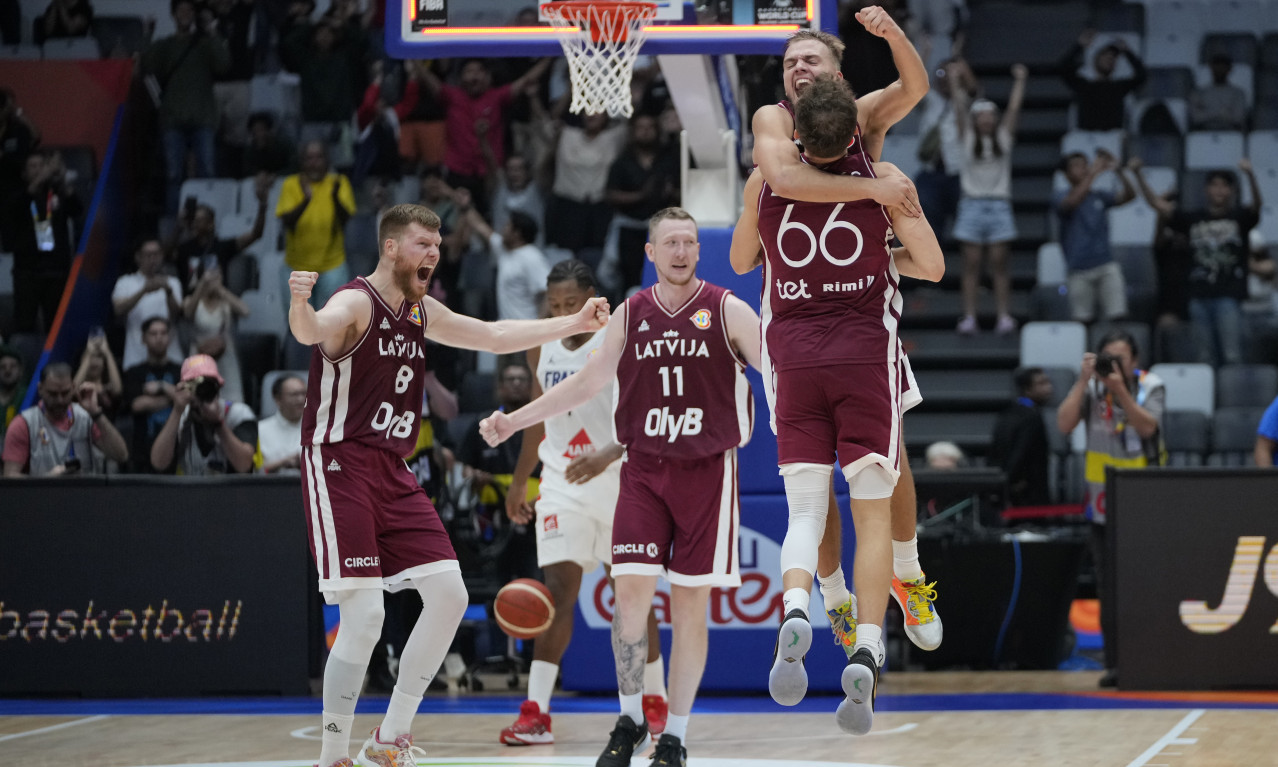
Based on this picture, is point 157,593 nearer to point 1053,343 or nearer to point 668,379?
point 668,379

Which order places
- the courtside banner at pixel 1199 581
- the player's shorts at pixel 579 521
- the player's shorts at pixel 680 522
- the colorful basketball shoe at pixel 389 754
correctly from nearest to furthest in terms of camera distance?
the colorful basketball shoe at pixel 389 754
the player's shorts at pixel 680 522
the player's shorts at pixel 579 521
the courtside banner at pixel 1199 581

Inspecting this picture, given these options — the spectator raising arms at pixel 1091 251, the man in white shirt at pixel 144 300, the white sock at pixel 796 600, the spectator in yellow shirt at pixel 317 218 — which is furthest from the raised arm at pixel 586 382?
the spectator raising arms at pixel 1091 251

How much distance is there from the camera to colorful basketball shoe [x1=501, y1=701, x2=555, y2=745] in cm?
784

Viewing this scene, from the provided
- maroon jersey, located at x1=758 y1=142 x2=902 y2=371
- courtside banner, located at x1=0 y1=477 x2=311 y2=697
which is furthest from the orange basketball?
maroon jersey, located at x1=758 y1=142 x2=902 y2=371

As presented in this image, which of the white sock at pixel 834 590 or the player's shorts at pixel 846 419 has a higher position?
the player's shorts at pixel 846 419

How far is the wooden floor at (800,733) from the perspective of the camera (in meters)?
7.21

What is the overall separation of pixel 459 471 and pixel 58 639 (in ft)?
10.6

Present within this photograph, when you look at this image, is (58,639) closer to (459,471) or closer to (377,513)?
(459,471)

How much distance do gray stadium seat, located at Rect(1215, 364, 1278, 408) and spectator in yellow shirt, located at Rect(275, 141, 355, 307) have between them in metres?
7.89

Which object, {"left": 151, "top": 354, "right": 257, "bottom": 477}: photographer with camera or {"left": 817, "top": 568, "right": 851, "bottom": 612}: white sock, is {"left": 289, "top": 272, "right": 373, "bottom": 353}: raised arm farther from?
{"left": 151, "top": 354, "right": 257, "bottom": 477}: photographer with camera

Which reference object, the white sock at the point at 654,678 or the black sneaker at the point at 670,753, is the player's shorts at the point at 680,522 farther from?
the white sock at the point at 654,678

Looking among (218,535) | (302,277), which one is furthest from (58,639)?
(302,277)

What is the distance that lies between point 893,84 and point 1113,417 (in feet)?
18.9

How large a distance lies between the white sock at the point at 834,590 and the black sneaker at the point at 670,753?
1083 mm
